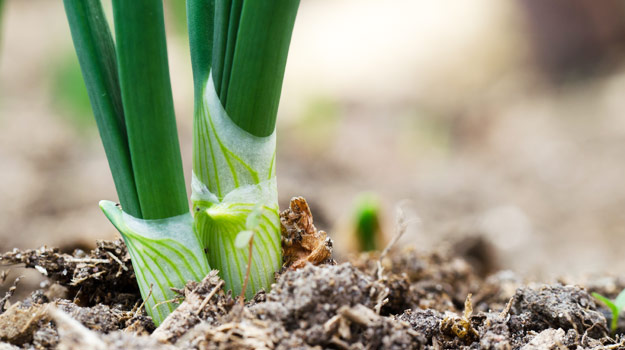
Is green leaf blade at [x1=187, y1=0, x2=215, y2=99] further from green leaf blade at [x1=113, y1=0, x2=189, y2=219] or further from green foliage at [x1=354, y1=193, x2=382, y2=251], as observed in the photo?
green foliage at [x1=354, y1=193, x2=382, y2=251]

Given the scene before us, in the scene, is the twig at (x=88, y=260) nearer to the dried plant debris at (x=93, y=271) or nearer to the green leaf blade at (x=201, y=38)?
the dried plant debris at (x=93, y=271)

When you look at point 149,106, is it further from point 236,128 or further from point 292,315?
point 292,315

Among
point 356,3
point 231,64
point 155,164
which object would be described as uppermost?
point 356,3

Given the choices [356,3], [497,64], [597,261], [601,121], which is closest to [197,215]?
[597,261]

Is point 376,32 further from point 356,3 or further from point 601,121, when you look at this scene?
point 601,121

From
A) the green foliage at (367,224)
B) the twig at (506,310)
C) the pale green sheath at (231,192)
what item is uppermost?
the pale green sheath at (231,192)

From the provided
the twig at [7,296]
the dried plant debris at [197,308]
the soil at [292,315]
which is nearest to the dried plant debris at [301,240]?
the soil at [292,315]

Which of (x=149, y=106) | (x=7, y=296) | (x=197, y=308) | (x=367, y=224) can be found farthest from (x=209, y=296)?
(x=367, y=224)
